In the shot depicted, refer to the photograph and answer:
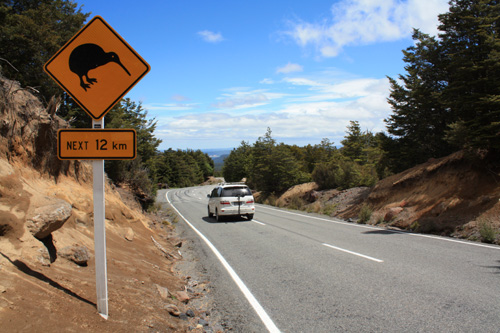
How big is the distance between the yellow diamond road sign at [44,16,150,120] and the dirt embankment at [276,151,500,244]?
410 inches

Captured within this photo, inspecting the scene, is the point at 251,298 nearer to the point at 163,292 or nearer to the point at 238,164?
the point at 163,292

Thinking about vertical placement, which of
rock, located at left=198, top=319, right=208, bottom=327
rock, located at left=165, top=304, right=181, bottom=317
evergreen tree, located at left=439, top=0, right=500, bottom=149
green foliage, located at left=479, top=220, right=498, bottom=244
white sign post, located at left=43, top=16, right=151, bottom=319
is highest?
evergreen tree, located at left=439, top=0, right=500, bottom=149

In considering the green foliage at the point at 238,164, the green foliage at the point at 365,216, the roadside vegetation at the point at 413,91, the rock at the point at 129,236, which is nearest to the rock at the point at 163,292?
the rock at the point at 129,236

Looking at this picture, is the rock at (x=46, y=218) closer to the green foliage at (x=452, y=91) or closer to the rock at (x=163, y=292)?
the rock at (x=163, y=292)

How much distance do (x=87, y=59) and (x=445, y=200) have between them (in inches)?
551

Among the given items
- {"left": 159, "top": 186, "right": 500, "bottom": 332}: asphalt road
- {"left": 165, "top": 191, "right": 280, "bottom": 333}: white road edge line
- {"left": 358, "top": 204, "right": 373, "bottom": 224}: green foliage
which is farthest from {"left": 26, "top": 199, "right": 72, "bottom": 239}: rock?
{"left": 358, "top": 204, "right": 373, "bottom": 224}: green foliage

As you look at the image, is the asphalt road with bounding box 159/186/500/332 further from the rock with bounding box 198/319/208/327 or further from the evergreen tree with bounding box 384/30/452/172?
the evergreen tree with bounding box 384/30/452/172

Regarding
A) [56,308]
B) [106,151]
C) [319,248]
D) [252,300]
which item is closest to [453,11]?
[319,248]

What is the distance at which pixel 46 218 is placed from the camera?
475cm

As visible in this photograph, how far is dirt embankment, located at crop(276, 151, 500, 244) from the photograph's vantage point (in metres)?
11.2

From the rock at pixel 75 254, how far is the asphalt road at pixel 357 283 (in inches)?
87.9

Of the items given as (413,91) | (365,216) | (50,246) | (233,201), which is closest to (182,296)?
(50,246)

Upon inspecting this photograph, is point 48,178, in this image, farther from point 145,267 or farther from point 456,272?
point 456,272

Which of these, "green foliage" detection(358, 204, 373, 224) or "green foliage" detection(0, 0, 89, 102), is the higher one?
"green foliage" detection(0, 0, 89, 102)
